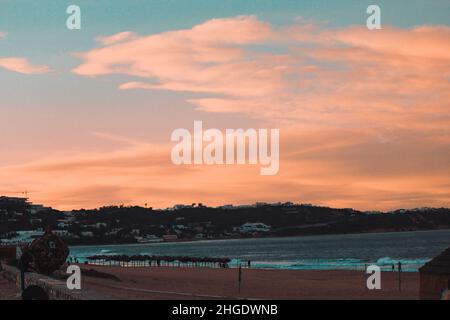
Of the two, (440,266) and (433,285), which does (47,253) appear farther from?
(440,266)

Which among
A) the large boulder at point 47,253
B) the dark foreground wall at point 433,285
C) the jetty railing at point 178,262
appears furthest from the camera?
the jetty railing at point 178,262

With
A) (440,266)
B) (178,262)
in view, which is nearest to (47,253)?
(440,266)

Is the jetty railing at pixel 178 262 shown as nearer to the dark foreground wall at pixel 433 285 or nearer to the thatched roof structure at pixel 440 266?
the dark foreground wall at pixel 433 285

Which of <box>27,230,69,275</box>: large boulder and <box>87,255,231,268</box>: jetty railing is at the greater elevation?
<box>27,230,69,275</box>: large boulder

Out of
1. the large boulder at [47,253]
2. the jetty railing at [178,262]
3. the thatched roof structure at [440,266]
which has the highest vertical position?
the thatched roof structure at [440,266]

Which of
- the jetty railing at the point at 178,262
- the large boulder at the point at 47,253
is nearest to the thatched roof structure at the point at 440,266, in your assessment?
the large boulder at the point at 47,253

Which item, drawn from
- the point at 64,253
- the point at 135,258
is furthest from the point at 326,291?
the point at 135,258

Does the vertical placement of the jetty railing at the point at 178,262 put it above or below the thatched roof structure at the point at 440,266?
below

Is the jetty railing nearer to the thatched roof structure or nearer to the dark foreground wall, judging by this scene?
the dark foreground wall

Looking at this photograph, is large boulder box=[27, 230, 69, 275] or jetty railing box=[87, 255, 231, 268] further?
jetty railing box=[87, 255, 231, 268]

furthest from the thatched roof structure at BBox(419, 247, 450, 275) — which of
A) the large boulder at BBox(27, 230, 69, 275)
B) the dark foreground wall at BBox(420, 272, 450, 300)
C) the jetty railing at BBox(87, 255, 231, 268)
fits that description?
the jetty railing at BBox(87, 255, 231, 268)
